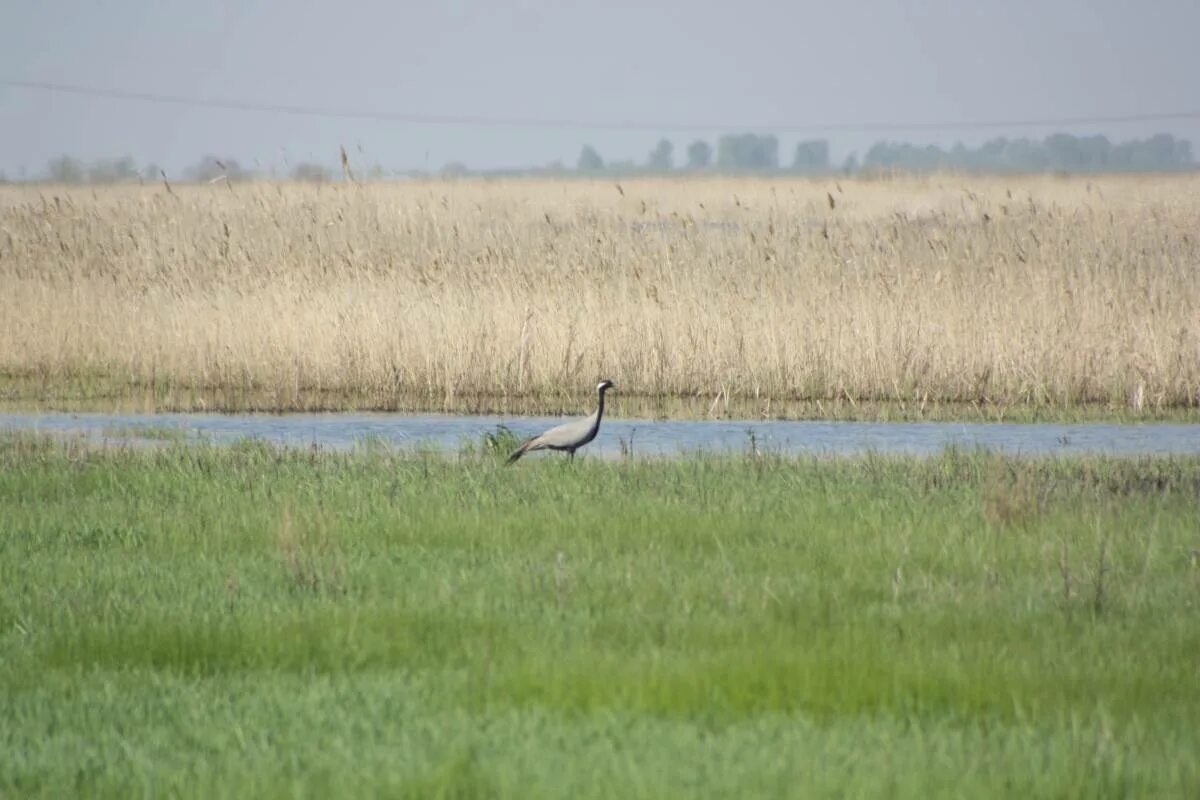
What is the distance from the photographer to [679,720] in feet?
18.4

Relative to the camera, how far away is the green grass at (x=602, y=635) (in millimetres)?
5082

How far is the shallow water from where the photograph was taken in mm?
13383

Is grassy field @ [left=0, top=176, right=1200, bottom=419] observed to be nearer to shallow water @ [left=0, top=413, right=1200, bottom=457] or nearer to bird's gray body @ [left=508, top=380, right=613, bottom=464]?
shallow water @ [left=0, top=413, right=1200, bottom=457]

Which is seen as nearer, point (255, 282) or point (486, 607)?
point (486, 607)

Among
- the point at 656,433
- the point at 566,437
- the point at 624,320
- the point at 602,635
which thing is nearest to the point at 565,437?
the point at 566,437

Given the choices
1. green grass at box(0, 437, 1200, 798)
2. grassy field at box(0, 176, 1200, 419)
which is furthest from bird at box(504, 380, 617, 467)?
grassy field at box(0, 176, 1200, 419)

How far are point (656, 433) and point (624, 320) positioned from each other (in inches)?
132

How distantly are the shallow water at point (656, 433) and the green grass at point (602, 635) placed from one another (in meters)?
2.35

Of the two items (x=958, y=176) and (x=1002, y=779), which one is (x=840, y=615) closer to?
(x=1002, y=779)

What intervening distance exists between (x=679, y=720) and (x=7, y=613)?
3.41 meters

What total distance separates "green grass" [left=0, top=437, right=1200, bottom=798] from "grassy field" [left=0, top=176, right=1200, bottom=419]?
580cm

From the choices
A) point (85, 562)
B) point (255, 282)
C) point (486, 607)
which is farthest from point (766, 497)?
point (255, 282)

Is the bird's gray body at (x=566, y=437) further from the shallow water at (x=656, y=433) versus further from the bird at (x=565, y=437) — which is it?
the shallow water at (x=656, y=433)

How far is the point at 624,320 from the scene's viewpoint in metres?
17.9
